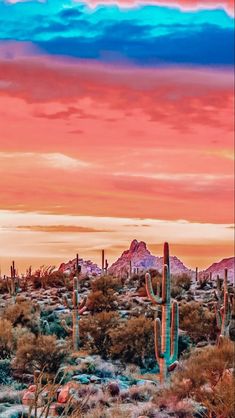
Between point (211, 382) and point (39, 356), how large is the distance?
18.9ft

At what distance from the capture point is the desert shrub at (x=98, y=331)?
24.5 meters

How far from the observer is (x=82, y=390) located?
18031 millimetres

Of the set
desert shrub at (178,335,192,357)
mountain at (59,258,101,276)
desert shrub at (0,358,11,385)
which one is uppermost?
mountain at (59,258,101,276)

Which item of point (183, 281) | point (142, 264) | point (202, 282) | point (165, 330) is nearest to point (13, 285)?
point (183, 281)

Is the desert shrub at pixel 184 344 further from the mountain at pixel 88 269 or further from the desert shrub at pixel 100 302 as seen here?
the mountain at pixel 88 269

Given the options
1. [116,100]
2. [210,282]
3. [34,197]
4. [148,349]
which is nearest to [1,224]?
[34,197]

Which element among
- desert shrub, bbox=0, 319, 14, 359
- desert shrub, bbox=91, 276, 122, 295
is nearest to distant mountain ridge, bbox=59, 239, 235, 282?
desert shrub, bbox=91, 276, 122, 295

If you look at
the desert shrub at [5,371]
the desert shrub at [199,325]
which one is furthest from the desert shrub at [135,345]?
the desert shrub at [5,371]

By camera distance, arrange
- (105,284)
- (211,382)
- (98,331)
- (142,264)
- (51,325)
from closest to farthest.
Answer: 1. (211,382)
2. (98,331)
3. (51,325)
4. (105,284)
5. (142,264)

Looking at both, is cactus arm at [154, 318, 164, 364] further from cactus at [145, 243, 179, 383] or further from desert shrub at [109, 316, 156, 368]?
desert shrub at [109, 316, 156, 368]

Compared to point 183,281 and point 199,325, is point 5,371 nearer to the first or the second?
point 199,325

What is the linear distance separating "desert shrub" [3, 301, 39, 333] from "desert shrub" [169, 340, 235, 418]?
25.4 feet

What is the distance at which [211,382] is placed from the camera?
16719 millimetres

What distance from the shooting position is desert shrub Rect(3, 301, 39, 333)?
1058 inches
